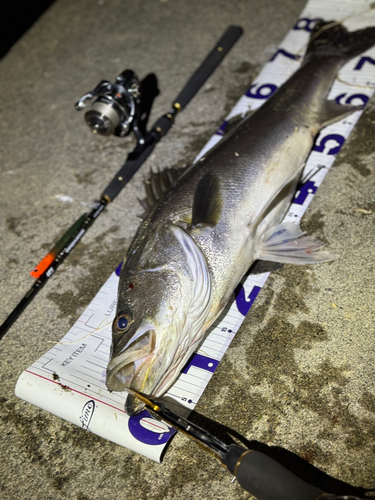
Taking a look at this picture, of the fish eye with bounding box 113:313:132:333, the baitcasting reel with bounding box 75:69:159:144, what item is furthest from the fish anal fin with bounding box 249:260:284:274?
the baitcasting reel with bounding box 75:69:159:144

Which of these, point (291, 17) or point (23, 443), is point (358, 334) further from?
point (291, 17)

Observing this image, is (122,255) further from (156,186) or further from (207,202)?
(207,202)

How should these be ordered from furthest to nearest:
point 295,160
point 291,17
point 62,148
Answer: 1. point 291,17
2. point 62,148
3. point 295,160

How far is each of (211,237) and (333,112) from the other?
162cm

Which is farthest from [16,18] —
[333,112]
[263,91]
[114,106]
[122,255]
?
[333,112]

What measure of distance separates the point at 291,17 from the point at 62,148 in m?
2.83

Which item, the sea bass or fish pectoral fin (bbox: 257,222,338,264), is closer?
Result: the sea bass

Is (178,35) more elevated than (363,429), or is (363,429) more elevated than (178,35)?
(178,35)

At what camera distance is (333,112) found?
10.2 feet

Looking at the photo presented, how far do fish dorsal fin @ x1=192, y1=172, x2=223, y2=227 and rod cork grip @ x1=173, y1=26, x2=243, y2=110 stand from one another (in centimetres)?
145

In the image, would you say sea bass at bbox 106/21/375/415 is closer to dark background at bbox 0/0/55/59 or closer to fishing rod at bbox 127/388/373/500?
fishing rod at bbox 127/388/373/500

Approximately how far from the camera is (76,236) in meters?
3.09

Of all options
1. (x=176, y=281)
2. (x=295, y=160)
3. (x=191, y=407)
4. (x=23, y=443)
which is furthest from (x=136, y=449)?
(x=295, y=160)

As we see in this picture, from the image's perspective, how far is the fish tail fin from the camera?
134 inches
